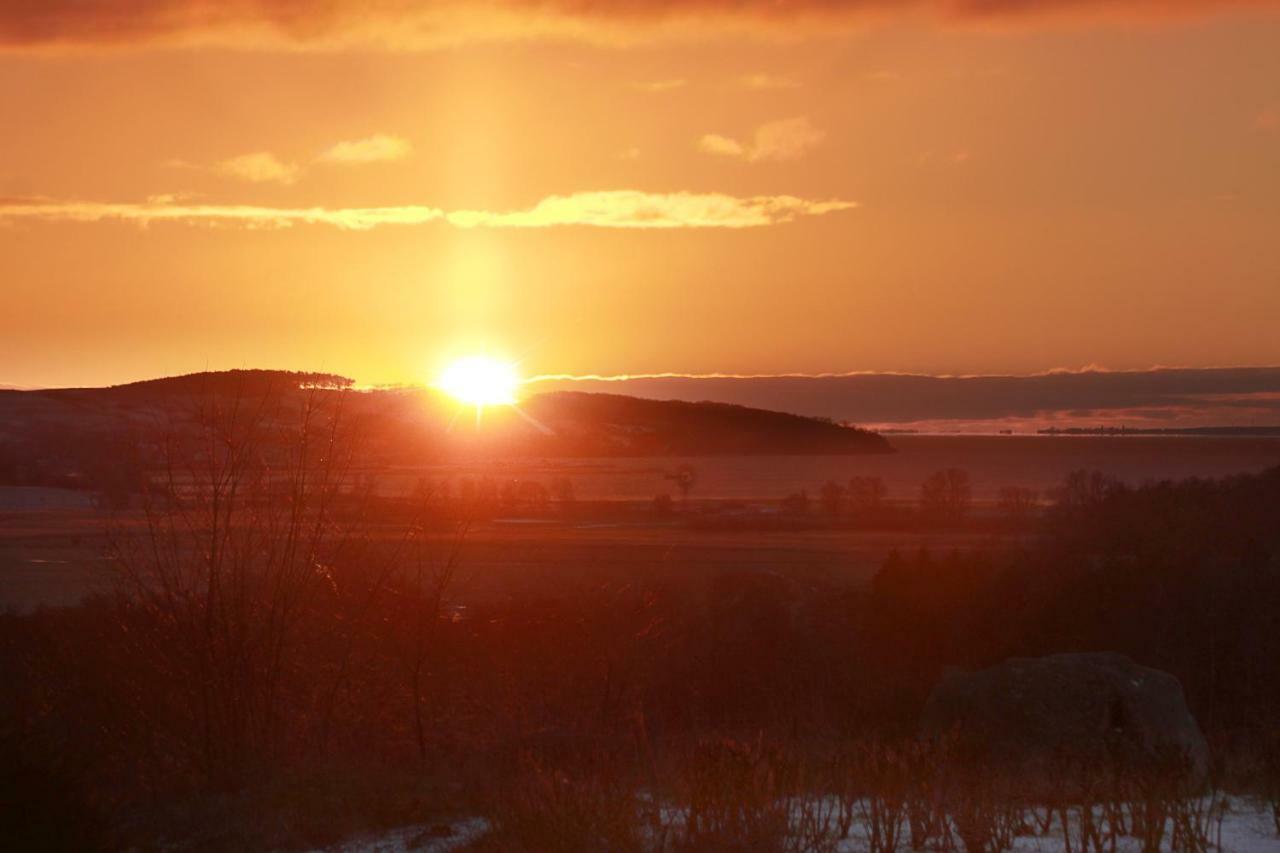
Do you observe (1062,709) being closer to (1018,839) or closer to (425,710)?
(1018,839)

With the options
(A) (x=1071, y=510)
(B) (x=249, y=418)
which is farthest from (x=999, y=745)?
(A) (x=1071, y=510)

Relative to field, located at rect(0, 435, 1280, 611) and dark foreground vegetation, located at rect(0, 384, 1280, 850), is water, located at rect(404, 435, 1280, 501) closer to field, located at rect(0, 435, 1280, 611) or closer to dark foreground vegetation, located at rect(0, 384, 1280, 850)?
field, located at rect(0, 435, 1280, 611)

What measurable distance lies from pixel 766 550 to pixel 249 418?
3661 cm

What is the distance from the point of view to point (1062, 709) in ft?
38.1

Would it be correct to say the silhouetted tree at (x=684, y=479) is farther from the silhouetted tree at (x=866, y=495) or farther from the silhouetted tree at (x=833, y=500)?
the silhouetted tree at (x=833, y=500)

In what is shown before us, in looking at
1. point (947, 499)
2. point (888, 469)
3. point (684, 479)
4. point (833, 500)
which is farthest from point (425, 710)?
point (888, 469)

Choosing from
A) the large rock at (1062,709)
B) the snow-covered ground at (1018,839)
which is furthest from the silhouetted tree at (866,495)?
the snow-covered ground at (1018,839)

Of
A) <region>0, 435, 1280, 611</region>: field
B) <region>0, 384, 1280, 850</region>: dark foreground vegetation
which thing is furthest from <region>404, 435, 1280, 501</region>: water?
<region>0, 384, 1280, 850</region>: dark foreground vegetation

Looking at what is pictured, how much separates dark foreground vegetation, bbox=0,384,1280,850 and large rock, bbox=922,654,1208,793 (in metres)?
0.63

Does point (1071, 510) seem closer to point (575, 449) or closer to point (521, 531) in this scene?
point (521, 531)

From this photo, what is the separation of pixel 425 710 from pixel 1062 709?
839 centimetres

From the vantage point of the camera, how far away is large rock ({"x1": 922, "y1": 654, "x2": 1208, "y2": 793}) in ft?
35.9

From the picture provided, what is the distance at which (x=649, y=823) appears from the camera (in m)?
6.63

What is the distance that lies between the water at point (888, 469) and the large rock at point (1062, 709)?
4601 centimetres
